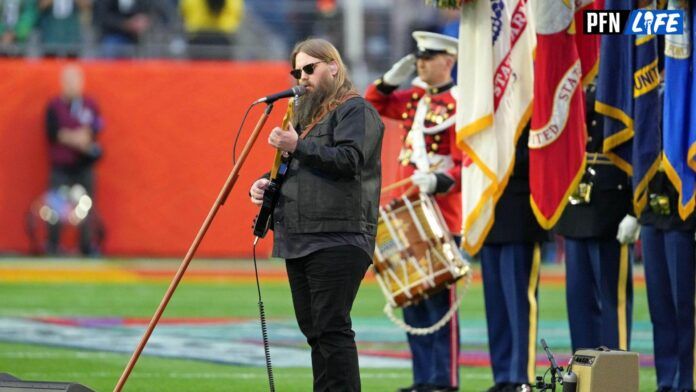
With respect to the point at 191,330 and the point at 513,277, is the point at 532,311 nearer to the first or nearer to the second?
the point at 513,277

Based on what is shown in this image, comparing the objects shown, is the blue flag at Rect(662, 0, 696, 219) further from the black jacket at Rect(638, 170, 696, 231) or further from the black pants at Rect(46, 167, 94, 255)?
the black pants at Rect(46, 167, 94, 255)

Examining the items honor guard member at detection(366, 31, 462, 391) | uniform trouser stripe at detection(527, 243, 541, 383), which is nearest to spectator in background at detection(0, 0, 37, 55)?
honor guard member at detection(366, 31, 462, 391)

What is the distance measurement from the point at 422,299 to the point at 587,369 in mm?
2554

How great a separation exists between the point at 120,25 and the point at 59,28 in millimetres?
920

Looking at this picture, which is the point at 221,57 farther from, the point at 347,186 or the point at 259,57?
the point at 347,186

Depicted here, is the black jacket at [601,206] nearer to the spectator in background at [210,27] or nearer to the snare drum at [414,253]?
the snare drum at [414,253]

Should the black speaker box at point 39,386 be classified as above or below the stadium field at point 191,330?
above

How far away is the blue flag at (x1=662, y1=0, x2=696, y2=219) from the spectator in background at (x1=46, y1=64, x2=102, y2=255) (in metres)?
14.8

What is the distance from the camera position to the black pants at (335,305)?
8102 millimetres

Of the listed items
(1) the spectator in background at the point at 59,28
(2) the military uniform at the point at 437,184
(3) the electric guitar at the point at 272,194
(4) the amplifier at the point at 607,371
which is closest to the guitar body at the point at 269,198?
(3) the electric guitar at the point at 272,194

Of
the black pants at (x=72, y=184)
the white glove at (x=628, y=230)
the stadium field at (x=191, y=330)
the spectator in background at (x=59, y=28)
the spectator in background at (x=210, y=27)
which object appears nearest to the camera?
the white glove at (x=628, y=230)

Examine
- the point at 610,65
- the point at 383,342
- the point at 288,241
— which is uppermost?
the point at 610,65

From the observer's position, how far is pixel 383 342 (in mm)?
13969

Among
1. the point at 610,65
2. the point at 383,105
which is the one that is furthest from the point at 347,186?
the point at 383,105
